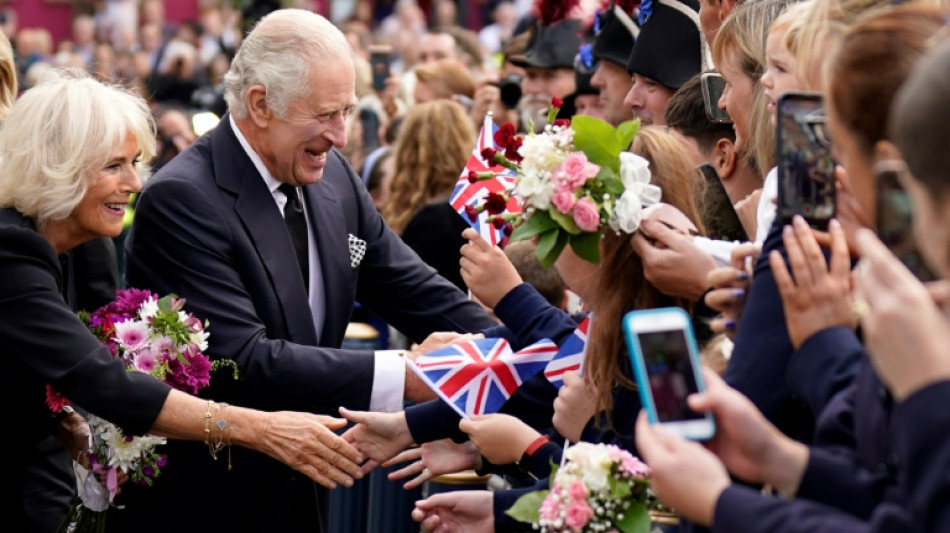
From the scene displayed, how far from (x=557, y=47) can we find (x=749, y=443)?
589 cm

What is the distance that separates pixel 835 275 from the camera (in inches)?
106

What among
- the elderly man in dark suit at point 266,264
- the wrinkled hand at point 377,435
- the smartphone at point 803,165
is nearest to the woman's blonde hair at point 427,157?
the elderly man in dark suit at point 266,264

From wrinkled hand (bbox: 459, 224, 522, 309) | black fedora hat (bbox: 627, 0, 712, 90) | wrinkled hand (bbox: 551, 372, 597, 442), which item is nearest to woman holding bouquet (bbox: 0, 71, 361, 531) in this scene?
wrinkled hand (bbox: 459, 224, 522, 309)

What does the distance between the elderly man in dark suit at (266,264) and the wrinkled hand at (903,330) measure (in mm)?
2583

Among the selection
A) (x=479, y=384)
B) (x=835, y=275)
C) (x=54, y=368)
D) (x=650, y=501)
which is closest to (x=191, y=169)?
(x=54, y=368)

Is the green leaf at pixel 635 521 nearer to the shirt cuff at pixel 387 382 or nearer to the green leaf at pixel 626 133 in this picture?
the green leaf at pixel 626 133

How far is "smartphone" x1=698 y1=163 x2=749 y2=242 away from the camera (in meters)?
3.85

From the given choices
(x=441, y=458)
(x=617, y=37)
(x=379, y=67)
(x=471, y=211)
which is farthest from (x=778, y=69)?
(x=379, y=67)

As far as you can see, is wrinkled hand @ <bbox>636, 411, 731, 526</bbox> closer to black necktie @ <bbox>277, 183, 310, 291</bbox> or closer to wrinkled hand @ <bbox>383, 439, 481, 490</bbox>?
wrinkled hand @ <bbox>383, 439, 481, 490</bbox>

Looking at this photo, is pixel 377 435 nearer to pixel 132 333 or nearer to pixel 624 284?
pixel 132 333

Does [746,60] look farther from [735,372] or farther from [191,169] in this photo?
[191,169]

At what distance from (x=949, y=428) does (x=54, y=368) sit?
290 cm

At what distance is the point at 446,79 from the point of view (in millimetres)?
9680

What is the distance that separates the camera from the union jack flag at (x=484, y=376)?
4109mm
